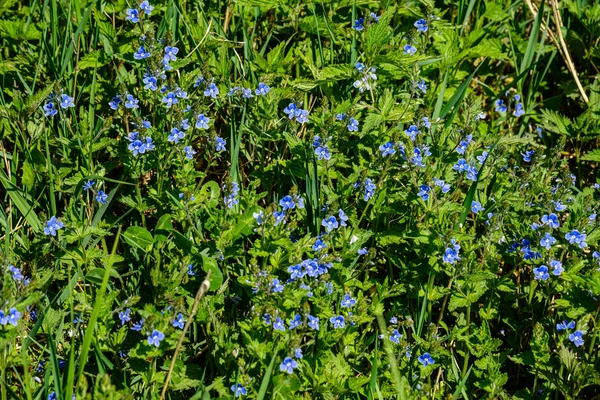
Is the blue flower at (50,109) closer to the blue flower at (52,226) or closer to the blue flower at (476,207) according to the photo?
the blue flower at (52,226)

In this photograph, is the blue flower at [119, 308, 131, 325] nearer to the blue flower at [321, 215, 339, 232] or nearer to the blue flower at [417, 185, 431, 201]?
the blue flower at [321, 215, 339, 232]

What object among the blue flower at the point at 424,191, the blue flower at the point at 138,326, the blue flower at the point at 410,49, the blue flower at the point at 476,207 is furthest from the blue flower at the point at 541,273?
the blue flower at the point at 138,326

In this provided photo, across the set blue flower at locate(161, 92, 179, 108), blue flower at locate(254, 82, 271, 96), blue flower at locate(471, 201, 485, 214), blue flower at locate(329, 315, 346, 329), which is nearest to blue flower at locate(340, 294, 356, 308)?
blue flower at locate(329, 315, 346, 329)

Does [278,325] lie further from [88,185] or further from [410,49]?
[410,49]

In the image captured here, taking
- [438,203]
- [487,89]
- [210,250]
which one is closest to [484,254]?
[438,203]

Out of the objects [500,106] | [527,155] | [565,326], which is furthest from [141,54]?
[565,326]

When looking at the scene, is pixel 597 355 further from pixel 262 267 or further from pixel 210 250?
pixel 210 250
